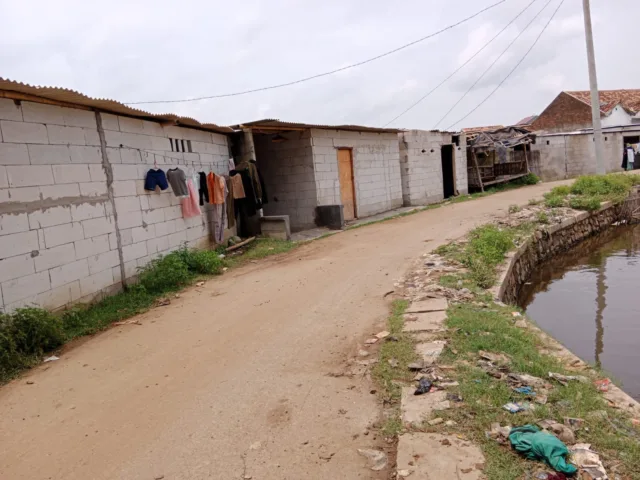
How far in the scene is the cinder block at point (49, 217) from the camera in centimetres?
584

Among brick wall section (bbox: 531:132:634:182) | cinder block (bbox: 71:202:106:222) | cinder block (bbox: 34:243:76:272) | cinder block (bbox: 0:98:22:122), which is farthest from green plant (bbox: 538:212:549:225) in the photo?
brick wall section (bbox: 531:132:634:182)

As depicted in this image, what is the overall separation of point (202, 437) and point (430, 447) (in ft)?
5.04

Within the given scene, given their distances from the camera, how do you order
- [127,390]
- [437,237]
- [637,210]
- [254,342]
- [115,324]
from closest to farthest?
[127,390]
[254,342]
[115,324]
[437,237]
[637,210]

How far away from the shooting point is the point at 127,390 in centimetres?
429

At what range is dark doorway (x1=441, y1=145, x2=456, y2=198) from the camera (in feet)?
68.2

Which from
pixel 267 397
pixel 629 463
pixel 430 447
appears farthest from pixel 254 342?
pixel 629 463

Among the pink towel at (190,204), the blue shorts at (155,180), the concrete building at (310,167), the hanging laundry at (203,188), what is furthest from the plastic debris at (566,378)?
the concrete building at (310,167)

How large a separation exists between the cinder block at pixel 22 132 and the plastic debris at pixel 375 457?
203 inches

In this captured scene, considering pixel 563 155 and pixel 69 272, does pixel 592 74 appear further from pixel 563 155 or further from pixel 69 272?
pixel 69 272

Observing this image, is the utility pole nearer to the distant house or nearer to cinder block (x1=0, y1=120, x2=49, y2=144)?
the distant house

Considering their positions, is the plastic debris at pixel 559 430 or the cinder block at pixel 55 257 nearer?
the plastic debris at pixel 559 430

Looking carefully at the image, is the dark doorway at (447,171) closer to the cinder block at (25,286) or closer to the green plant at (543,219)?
the green plant at (543,219)

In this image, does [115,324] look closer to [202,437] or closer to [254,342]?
[254,342]

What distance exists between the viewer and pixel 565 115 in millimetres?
34375
